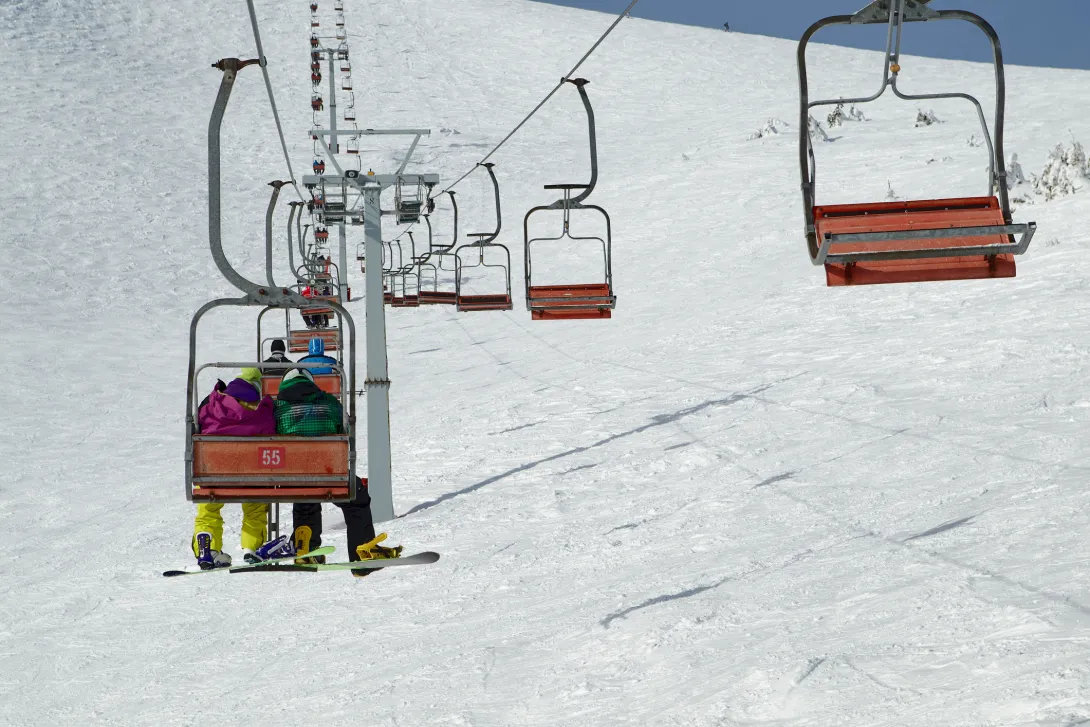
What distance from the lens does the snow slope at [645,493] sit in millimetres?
7121

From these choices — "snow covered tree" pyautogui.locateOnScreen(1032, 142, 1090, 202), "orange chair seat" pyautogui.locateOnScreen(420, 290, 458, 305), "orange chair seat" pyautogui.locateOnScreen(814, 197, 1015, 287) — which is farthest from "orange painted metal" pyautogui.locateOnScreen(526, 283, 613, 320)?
"snow covered tree" pyautogui.locateOnScreen(1032, 142, 1090, 202)

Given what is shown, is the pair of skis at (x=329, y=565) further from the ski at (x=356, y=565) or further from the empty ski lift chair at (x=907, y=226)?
the empty ski lift chair at (x=907, y=226)

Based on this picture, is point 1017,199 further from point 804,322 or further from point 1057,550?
point 1057,550

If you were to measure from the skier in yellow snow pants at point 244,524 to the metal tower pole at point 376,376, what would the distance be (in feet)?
16.0

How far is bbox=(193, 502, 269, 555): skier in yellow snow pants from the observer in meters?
7.44

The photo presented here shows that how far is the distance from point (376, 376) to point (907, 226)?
775 cm

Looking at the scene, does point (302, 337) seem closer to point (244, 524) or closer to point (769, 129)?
point (244, 524)

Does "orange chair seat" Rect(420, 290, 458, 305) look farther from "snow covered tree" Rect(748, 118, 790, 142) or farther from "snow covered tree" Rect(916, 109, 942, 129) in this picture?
"snow covered tree" Rect(748, 118, 790, 142)

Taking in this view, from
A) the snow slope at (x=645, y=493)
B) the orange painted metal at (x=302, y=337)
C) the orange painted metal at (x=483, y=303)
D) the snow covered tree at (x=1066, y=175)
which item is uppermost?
the snow covered tree at (x=1066, y=175)

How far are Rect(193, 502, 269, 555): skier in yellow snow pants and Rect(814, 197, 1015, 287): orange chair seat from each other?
12.9 ft

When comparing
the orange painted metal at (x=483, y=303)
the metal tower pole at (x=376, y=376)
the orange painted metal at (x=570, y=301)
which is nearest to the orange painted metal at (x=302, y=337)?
the orange painted metal at (x=483, y=303)

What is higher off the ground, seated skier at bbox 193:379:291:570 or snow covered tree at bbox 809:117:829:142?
snow covered tree at bbox 809:117:829:142

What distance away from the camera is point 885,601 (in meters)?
7.54

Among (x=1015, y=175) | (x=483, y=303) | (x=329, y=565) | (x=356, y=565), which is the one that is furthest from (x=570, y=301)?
(x=1015, y=175)
